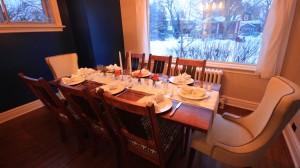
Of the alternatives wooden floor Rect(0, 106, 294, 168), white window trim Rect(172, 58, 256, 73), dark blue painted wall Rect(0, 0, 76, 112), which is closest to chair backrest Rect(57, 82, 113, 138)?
wooden floor Rect(0, 106, 294, 168)

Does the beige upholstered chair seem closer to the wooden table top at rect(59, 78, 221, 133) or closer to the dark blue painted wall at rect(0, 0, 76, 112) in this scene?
the wooden table top at rect(59, 78, 221, 133)

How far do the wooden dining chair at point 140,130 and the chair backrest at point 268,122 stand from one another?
376 mm

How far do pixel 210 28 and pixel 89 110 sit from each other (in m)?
2.35

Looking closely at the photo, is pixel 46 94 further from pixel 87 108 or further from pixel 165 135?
pixel 165 135

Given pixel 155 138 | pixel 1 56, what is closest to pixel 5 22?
pixel 1 56

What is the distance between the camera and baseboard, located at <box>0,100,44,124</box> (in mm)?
2362

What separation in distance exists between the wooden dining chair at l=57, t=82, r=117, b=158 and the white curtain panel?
87.6 inches

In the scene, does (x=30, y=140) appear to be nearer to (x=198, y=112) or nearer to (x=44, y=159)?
(x=44, y=159)

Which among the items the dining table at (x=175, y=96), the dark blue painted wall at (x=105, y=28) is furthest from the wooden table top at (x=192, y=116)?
the dark blue painted wall at (x=105, y=28)

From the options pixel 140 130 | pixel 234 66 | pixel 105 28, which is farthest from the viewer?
pixel 105 28

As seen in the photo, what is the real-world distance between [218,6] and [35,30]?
3144 mm

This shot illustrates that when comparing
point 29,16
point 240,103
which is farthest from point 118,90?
point 29,16

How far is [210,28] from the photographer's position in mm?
2520

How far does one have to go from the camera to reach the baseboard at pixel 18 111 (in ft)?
7.75
